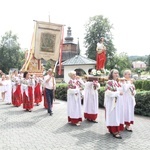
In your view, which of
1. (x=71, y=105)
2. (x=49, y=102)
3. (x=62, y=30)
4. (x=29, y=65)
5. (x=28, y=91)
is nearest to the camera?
(x=71, y=105)

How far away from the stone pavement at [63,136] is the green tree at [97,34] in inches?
1680

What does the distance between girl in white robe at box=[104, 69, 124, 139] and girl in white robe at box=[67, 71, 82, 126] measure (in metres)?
1.65

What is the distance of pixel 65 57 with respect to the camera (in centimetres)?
7206

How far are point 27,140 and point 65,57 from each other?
65.5 m

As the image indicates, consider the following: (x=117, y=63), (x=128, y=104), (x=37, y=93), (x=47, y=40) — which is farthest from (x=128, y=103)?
(x=117, y=63)

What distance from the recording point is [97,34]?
52.2 m

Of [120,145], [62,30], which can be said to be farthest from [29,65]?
[120,145]

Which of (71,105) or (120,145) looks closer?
(120,145)

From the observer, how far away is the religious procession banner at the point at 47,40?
1273 cm

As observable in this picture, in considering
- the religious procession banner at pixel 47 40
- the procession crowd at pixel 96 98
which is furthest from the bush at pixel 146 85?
the procession crowd at pixel 96 98

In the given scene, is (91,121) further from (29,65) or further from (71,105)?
(29,65)

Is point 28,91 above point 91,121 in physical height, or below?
above

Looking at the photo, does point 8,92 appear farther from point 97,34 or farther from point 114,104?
point 97,34

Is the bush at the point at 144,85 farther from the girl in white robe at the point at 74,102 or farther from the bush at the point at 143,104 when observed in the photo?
the girl in white robe at the point at 74,102
